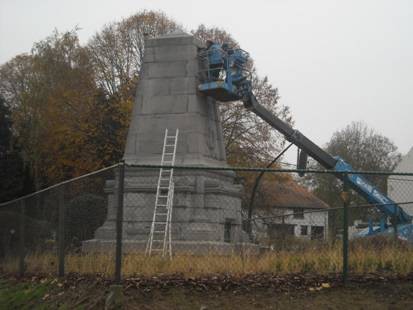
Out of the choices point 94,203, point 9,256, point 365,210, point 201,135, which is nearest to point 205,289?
point 94,203

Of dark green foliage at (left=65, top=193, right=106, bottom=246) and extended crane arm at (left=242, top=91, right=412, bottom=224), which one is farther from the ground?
extended crane arm at (left=242, top=91, right=412, bottom=224)

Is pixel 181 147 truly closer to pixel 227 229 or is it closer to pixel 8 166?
pixel 227 229

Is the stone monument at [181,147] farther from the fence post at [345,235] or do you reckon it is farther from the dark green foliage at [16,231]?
the fence post at [345,235]

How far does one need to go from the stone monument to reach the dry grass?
4.59 metres

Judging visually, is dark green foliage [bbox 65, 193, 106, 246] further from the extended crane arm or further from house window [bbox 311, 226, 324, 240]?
the extended crane arm

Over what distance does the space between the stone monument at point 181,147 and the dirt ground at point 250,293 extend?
5.54 metres

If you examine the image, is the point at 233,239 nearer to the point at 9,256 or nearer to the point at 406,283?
the point at 9,256

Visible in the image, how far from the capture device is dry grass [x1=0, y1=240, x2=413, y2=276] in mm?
8125

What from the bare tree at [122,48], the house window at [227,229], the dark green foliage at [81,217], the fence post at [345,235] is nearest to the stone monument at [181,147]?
the house window at [227,229]

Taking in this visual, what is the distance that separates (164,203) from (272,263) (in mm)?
6318

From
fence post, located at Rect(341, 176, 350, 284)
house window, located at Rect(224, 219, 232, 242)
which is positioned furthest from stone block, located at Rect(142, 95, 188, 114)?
fence post, located at Rect(341, 176, 350, 284)

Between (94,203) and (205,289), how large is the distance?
10.9 ft

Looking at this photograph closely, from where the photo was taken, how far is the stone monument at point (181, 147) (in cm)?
1401

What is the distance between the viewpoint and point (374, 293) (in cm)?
738
